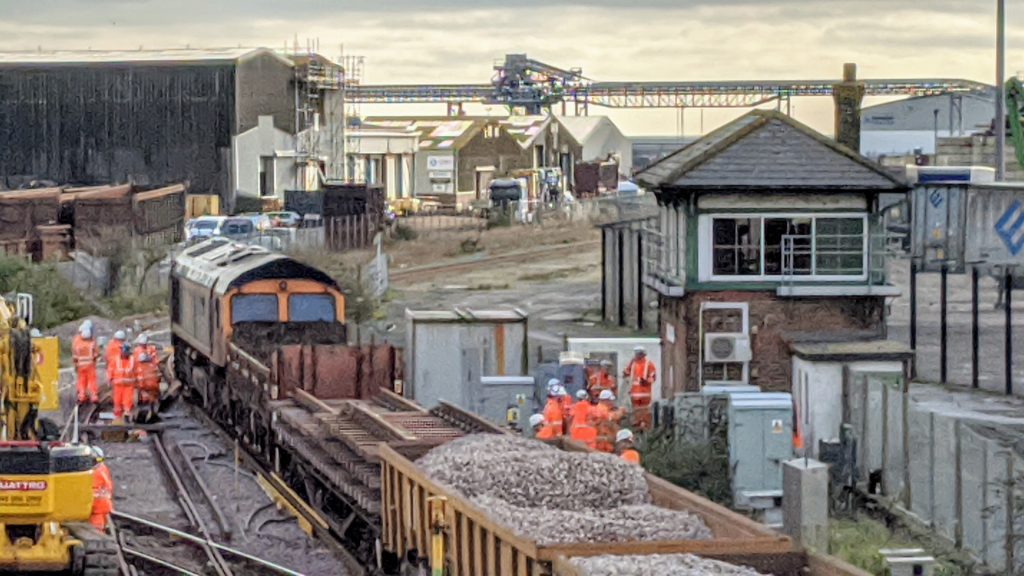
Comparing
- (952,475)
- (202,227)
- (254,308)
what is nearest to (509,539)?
(952,475)

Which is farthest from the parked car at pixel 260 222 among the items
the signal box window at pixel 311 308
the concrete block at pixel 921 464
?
the concrete block at pixel 921 464

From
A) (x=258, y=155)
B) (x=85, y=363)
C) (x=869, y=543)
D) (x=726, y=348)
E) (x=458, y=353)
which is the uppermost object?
(x=258, y=155)

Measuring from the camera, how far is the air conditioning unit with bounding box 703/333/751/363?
93.9 ft

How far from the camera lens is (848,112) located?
33.5 metres

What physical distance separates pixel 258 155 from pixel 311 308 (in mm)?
45014

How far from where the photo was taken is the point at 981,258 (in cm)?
3362

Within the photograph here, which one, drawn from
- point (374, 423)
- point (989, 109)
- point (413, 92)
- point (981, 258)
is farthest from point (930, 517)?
point (413, 92)

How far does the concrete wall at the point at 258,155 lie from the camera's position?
7494 cm

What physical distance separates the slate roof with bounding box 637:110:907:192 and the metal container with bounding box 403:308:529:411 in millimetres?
3241

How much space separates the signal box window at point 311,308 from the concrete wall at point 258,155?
43220 millimetres

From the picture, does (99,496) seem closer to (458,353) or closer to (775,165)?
(458,353)

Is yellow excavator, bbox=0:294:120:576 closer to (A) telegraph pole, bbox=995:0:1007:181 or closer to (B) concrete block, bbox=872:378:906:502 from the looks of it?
(B) concrete block, bbox=872:378:906:502

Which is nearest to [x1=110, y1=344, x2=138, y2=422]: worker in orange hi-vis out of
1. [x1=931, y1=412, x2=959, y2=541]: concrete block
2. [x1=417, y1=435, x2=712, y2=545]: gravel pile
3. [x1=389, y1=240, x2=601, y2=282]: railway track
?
[x1=417, y1=435, x2=712, y2=545]: gravel pile

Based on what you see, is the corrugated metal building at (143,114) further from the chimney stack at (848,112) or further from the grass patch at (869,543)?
the grass patch at (869,543)
